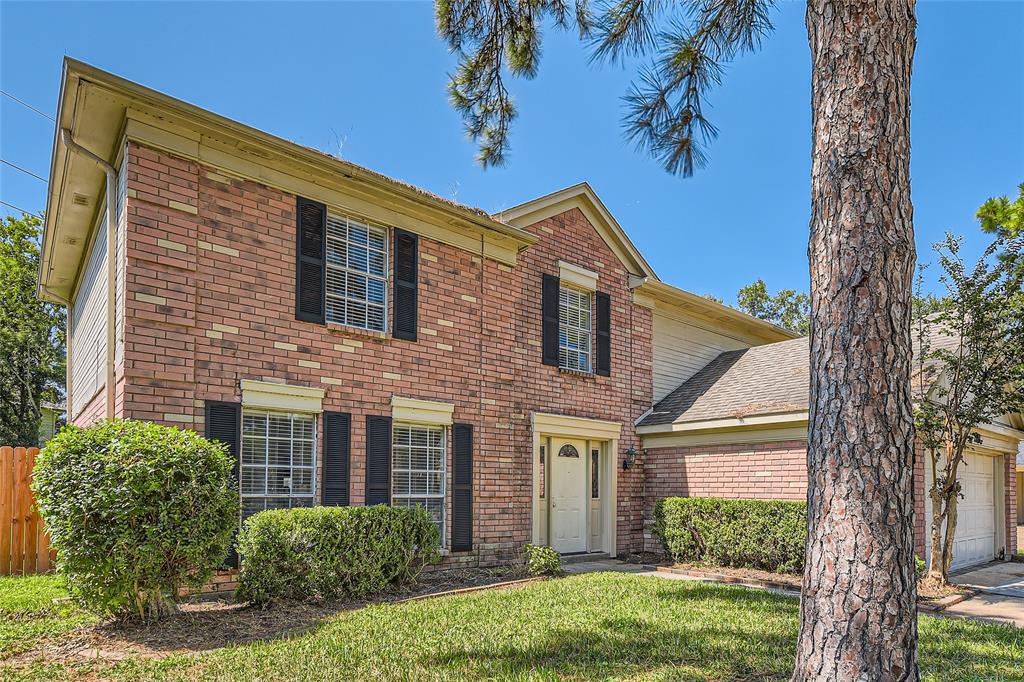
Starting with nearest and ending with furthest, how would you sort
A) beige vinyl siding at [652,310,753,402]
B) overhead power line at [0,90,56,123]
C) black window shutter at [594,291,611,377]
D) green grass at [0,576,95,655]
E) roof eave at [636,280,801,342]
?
green grass at [0,576,95,655]
black window shutter at [594,291,611,377]
roof eave at [636,280,801,342]
beige vinyl siding at [652,310,753,402]
overhead power line at [0,90,56,123]

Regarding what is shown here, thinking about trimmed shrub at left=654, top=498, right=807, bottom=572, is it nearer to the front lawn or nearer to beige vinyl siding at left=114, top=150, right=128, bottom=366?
the front lawn

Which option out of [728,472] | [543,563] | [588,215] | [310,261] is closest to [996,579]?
[728,472]

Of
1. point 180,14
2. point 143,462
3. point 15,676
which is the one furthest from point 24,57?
point 15,676

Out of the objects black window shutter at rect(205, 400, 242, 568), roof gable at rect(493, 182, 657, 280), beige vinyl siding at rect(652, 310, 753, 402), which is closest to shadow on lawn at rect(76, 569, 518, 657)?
black window shutter at rect(205, 400, 242, 568)

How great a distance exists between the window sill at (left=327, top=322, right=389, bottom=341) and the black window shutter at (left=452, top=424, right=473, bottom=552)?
1796 mm

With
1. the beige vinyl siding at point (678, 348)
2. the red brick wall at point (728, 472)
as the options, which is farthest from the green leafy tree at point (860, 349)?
the beige vinyl siding at point (678, 348)

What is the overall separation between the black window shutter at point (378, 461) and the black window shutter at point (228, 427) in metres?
1.71

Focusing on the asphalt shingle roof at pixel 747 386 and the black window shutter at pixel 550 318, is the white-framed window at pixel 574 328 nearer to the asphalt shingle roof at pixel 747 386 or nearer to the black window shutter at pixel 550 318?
the black window shutter at pixel 550 318

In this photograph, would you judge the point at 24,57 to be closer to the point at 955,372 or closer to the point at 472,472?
the point at 472,472

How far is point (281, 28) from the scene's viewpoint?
10570 mm

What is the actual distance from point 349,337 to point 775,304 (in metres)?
34.4

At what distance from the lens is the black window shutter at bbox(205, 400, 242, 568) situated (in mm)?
7508

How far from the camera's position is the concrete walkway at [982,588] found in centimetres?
759

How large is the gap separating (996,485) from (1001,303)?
6.53 m
